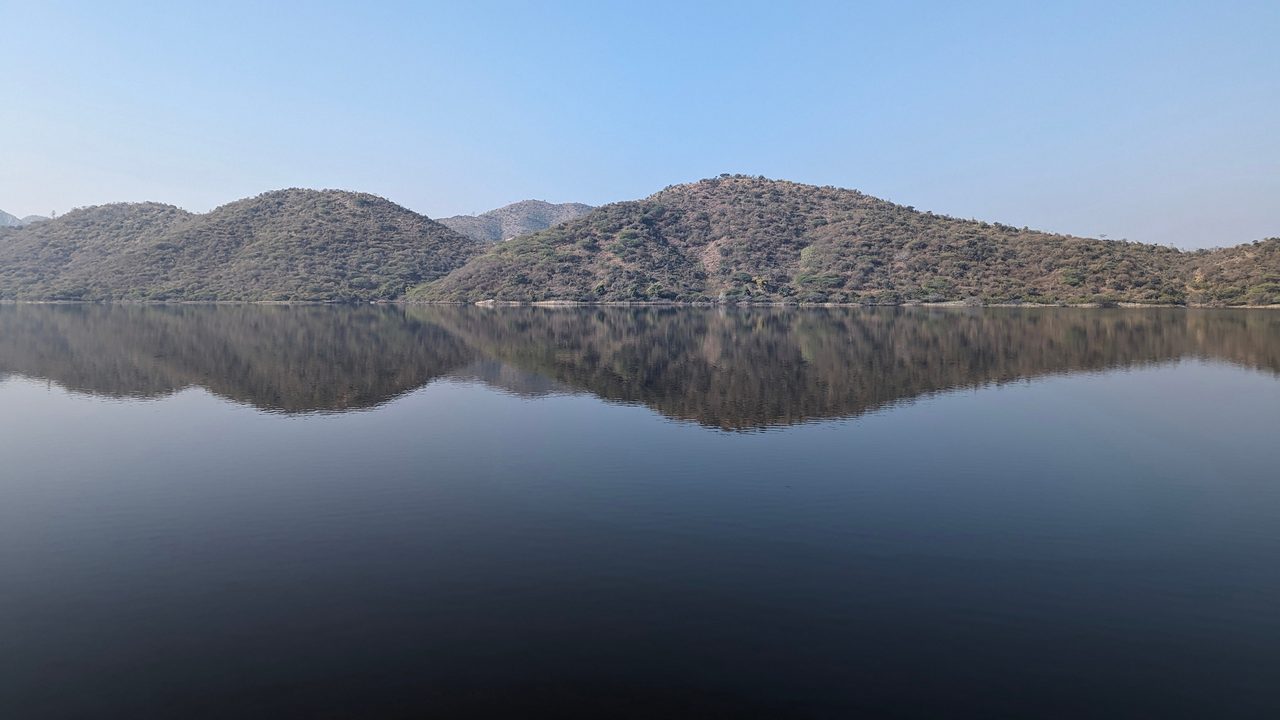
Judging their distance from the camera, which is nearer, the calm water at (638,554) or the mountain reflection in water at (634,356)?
the calm water at (638,554)

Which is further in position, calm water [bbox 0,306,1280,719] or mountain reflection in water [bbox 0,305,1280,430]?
mountain reflection in water [bbox 0,305,1280,430]

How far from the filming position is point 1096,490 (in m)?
29.6

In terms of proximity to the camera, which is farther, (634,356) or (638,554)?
(634,356)

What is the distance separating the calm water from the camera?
1484 centimetres

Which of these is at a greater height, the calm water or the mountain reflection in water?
the mountain reflection in water

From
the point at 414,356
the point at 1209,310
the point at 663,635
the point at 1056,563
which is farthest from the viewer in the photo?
the point at 1209,310

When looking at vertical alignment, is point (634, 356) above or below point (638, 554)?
above

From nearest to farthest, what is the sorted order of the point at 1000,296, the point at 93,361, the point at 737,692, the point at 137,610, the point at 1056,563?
the point at 737,692 → the point at 137,610 → the point at 1056,563 → the point at 93,361 → the point at 1000,296

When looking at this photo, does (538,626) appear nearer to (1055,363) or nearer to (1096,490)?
(1096,490)

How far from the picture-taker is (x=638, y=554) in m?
21.8

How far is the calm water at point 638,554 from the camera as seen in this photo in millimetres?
14836

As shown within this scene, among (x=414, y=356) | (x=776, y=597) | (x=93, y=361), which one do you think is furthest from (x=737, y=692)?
(x=93, y=361)

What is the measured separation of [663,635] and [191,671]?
10471 mm

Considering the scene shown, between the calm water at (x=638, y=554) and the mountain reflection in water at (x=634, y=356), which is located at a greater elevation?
the mountain reflection in water at (x=634, y=356)
